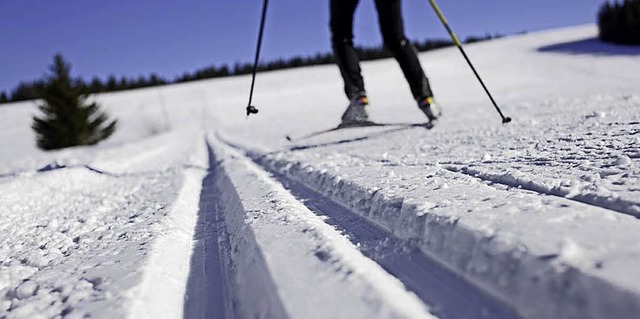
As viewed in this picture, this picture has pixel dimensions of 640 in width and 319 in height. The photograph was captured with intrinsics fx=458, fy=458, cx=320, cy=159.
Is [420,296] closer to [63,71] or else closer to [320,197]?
[320,197]

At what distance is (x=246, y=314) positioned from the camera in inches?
37.1

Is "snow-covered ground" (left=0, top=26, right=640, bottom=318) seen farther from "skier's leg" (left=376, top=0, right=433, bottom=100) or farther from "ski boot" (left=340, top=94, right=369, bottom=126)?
"ski boot" (left=340, top=94, right=369, bottom=126)

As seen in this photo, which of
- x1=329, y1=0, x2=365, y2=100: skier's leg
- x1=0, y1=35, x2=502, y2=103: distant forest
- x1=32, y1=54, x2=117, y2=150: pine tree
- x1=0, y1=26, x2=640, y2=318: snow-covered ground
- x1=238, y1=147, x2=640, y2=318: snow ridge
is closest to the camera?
x1=238, y1=147, x2=640, y2=318: snow ridge

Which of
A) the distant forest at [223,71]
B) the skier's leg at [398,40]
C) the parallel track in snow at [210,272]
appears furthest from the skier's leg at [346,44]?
the distant forest at [223,71]

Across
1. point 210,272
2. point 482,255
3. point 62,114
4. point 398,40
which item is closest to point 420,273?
point 482,255

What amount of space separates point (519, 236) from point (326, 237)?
494 mm

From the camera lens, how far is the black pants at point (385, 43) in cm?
351

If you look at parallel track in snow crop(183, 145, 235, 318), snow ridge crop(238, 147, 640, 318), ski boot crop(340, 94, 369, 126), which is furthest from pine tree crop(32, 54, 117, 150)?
snow ridge crop(238, 147, 640, 318)

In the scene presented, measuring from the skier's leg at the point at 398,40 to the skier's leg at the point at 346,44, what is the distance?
27 cm

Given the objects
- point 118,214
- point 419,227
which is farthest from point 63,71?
point 419,227

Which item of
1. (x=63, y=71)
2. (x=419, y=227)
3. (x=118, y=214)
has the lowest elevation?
(x=118, y=214)

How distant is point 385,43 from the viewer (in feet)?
11.8

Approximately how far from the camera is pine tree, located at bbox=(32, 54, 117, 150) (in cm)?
2080

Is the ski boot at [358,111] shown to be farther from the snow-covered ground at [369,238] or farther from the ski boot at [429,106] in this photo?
the snow-covered ground at [369,238]
